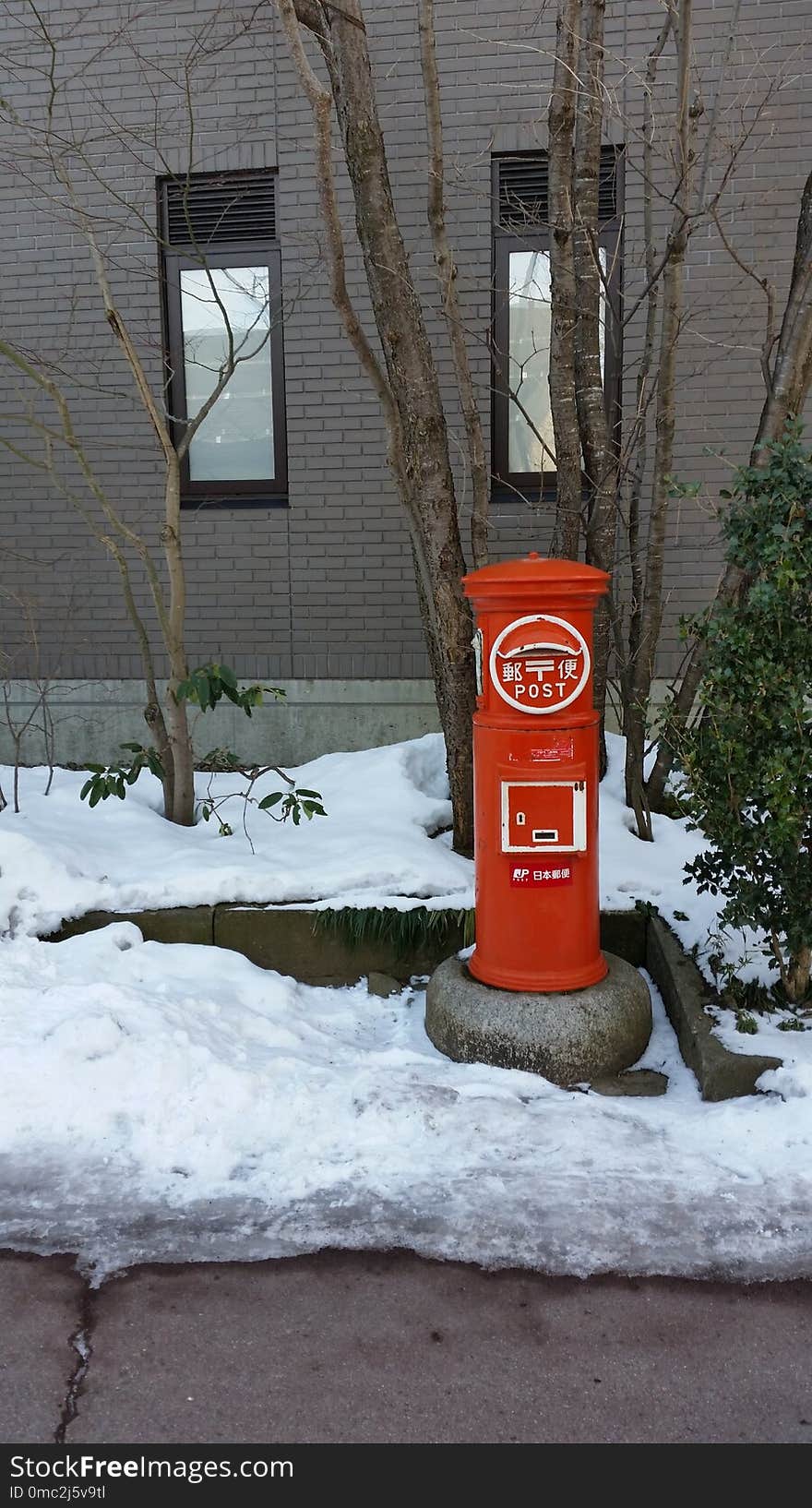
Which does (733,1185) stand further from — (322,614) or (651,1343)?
(322,614)

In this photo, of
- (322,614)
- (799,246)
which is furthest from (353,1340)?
(322,614)

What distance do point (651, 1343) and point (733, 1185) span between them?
644 mm

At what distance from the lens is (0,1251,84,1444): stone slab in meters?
2.35

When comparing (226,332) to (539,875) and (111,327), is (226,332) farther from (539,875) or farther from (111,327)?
(539,875)

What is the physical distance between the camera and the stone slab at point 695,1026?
11.3 feet

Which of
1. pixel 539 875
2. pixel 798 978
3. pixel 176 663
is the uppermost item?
pixel 176 663

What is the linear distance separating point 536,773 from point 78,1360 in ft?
6.85

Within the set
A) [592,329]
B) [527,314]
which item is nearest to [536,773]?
[592,329]

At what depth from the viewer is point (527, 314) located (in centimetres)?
715

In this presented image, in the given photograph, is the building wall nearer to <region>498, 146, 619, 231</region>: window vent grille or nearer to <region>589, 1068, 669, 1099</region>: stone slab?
<region>498, 146, 619, 231</region>: window vent grille

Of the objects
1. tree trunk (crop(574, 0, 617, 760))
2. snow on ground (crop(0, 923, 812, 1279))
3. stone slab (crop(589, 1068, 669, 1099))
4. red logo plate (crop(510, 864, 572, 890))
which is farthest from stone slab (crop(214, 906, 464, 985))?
tree trunk (crop(574, 0, 617, 760))

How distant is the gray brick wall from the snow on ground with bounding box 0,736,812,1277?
9.54 ft

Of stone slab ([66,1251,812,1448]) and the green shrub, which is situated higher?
the green shrub
